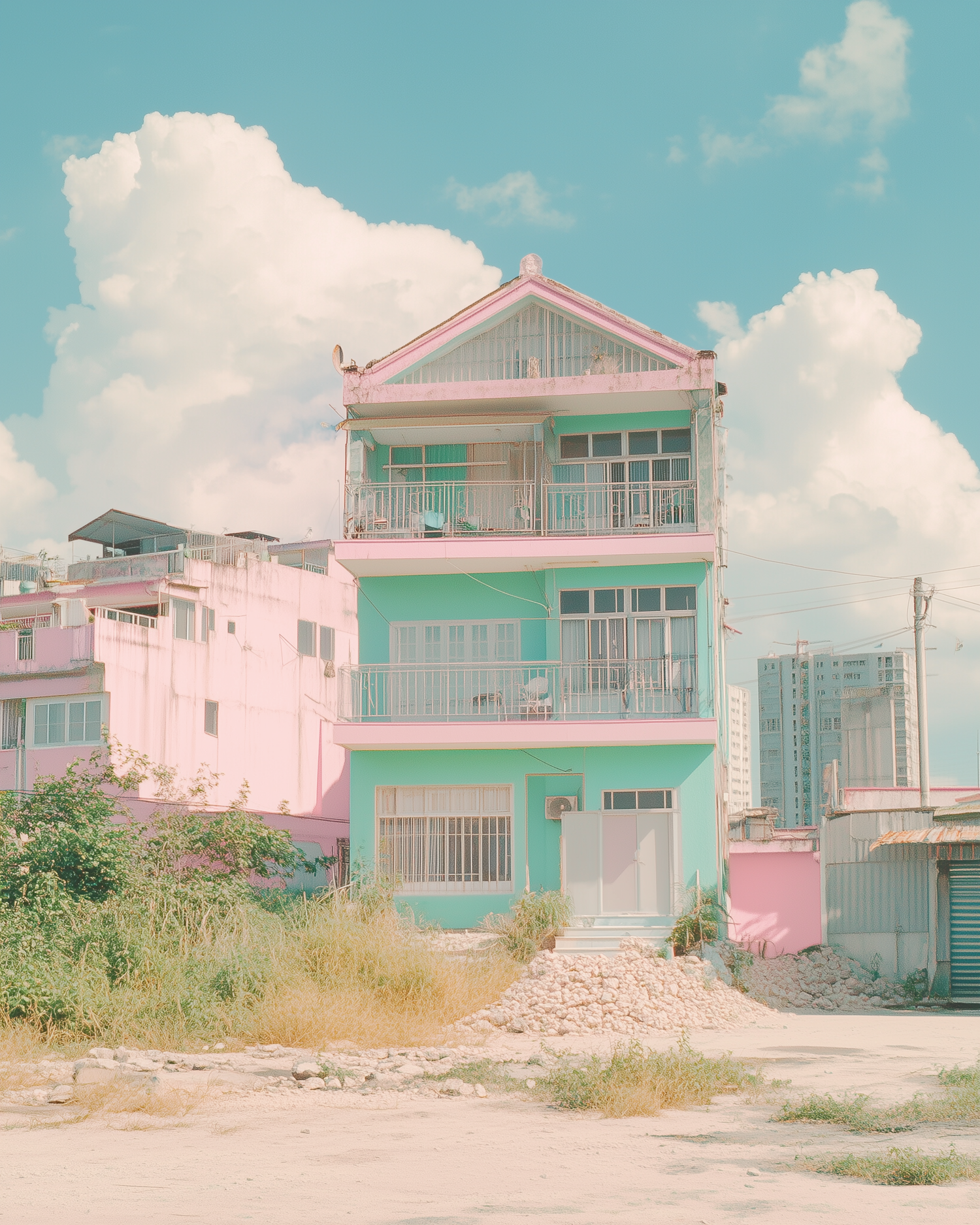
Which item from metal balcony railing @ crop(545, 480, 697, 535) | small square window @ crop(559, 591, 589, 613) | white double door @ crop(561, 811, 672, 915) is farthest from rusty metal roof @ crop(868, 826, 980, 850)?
small square window @ crop(559, 591, 589, 613)

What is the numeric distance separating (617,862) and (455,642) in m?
5.03

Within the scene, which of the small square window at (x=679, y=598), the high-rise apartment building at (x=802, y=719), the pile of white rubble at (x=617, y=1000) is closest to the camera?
the pile of white rubble at (x=617, y=1000)

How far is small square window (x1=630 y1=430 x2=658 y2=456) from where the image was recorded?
956 inches

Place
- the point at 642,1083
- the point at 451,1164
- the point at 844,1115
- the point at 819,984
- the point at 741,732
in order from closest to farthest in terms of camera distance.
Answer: the point at 451,1164 → the point at 844,1115 → the point at 642,1083 → the point at 819,984 → the point at 741,732

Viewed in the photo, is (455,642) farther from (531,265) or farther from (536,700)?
(531,265)

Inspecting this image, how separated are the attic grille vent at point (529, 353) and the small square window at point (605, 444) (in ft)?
4.04

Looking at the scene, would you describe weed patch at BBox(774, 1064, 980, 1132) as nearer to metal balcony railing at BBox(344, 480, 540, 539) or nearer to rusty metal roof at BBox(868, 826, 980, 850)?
Answer: rusty metal roof at BBox(868, 826, 980, 850)

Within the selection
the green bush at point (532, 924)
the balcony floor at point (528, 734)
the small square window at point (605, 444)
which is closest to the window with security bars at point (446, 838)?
the balcony floor at point (528, 734)

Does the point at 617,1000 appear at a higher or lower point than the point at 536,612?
lower

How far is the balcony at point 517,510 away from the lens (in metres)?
23.8

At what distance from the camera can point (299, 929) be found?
59.4 feet

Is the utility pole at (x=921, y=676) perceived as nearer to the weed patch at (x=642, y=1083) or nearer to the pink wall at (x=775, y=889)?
the pink wall at (x=775, y=889)

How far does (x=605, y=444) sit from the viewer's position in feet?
80.1

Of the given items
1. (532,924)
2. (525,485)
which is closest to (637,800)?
(532,924)
